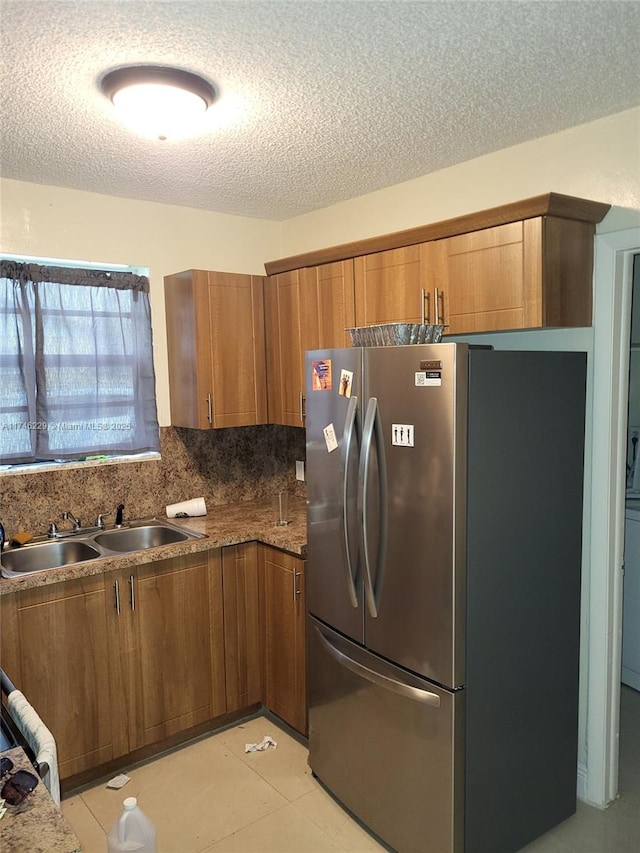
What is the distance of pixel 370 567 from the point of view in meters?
2.31

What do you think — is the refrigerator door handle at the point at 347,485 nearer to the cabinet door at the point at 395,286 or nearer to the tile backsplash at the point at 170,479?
the cabinet door at the point at 395,286

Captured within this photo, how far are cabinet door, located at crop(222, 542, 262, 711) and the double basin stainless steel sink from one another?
224 mm

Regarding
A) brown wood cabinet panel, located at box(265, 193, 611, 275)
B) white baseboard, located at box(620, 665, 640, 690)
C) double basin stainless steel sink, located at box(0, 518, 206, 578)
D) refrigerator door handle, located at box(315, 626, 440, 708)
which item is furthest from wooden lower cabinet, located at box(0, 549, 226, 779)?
white baseboard, located at box(620, 665, 640, 690)

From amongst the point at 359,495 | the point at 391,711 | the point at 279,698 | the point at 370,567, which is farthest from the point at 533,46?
the point at 279,698

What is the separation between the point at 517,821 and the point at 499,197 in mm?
2415

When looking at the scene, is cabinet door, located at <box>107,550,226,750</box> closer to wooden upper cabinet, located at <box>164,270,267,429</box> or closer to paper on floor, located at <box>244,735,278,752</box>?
paper on floor, located at <box>244,735,278,752</box>

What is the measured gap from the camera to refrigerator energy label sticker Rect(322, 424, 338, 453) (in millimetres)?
2480

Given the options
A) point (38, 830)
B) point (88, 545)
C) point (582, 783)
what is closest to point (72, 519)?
point (88, 545)

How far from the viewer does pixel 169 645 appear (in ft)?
9.62

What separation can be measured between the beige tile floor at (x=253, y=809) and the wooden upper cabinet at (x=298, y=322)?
1.62 m

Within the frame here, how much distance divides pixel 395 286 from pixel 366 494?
974 mm

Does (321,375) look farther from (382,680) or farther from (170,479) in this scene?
(170,479)

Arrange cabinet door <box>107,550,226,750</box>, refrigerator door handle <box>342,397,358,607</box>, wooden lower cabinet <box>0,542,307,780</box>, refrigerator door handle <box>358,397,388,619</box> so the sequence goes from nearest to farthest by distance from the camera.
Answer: refrigerator door handle <box>358,397,388,619</box>
refrigerator door handle <box>342,397,358,607</box>
wooden lower cabinet <box>0,542,307,780</box>
cabinet door <box>107,550,226,750</box>

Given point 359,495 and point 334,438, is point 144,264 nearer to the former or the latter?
point 334,438
